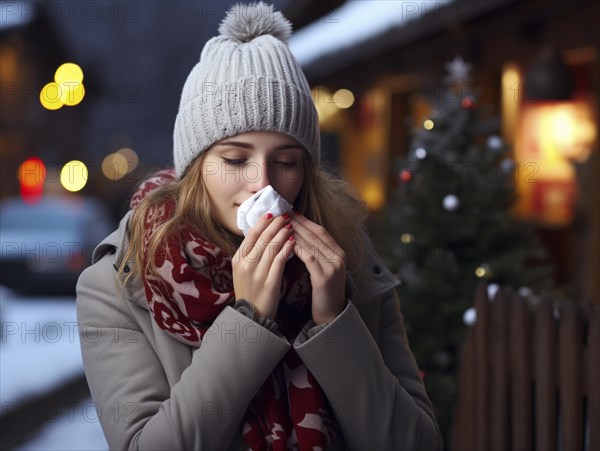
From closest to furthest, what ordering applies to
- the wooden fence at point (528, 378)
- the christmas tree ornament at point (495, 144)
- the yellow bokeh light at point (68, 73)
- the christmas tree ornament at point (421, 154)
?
1. the wooden fence at point (528, 378)
2. the christmas tree ornament at point (421, 154)
3. the christmas tree ornament at point (495, 144)
4. the yellow bokeh light at point (68, 73)

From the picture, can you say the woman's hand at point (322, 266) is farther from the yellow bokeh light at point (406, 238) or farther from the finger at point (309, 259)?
the yellow bokeh light at point (406, 238)

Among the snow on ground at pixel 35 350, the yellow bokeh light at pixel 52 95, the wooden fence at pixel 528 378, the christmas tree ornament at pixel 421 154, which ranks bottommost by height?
the snow on ground at pixel 35 350

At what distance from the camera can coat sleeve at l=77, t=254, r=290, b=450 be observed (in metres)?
2.18

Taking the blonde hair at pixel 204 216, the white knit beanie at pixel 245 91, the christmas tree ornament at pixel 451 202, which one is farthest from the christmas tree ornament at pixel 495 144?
the white knit beanie at pixel 245 91

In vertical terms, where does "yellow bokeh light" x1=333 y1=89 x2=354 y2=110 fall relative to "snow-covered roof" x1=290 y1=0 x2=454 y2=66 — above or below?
below

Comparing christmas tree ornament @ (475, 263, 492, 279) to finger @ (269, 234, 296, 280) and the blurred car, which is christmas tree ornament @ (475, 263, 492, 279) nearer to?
finger @ (269, 234, 296, 280)

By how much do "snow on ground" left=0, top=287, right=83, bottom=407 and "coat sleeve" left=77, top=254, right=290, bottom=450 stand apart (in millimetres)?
6037

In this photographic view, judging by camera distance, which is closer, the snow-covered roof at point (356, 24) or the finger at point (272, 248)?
the finger at point (272, 248)

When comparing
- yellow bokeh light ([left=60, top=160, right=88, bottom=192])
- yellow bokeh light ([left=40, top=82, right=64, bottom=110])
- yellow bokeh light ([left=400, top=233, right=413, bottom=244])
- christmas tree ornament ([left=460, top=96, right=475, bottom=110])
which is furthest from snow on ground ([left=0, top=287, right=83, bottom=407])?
yellow bokeh light ([left=40, top=82, right=64, bottom=110])

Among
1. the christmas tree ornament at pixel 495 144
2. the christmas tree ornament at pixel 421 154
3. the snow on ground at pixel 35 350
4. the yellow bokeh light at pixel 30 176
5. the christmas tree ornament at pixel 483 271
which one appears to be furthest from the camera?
the yellow bokeh light at pixel 30 176

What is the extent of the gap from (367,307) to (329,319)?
1.11 feet

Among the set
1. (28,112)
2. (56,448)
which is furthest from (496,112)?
(28,112)

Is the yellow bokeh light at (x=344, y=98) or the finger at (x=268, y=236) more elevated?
the yellow bokeh light at (x=344, y=98)

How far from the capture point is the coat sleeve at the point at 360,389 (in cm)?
230
